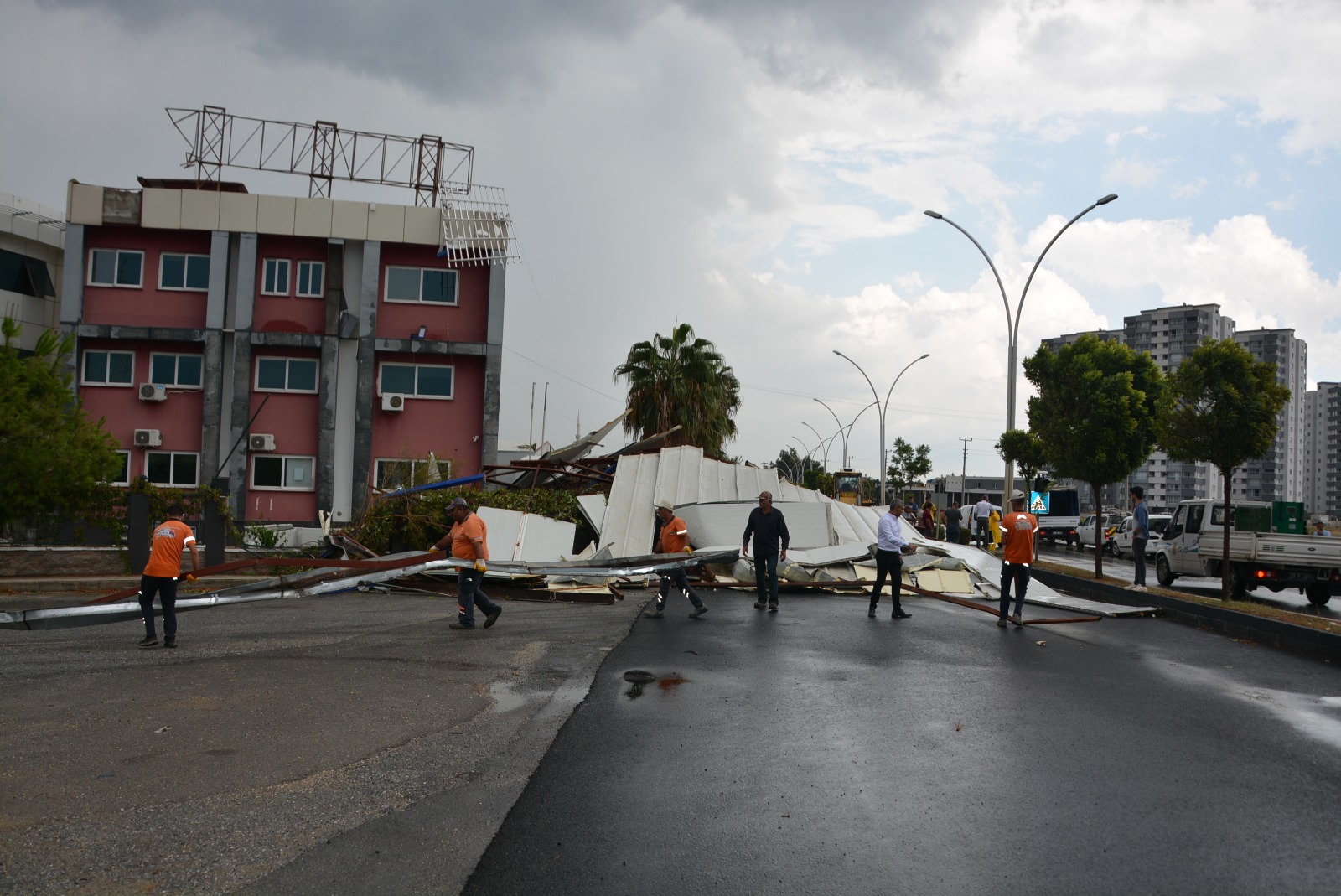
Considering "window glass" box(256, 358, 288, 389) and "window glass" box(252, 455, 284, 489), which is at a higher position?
"window glass" box(256, 358, 288, 389)

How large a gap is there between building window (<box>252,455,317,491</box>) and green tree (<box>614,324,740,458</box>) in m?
11.5

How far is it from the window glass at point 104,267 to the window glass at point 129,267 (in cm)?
12

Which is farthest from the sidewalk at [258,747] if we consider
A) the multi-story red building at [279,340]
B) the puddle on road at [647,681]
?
the multi-story red building at [279,340]

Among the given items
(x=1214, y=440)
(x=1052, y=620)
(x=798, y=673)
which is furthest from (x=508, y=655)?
(x=1214, y=440)

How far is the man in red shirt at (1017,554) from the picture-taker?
1366cm

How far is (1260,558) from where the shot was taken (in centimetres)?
1831

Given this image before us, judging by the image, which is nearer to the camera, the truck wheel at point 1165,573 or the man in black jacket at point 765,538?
the man in black jacket at point 765,538

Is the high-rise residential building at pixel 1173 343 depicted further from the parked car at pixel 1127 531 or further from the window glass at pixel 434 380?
the window glass at pixel 434 380

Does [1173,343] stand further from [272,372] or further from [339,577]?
[339,577]

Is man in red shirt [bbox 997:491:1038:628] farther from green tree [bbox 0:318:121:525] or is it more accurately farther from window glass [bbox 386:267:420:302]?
window glass [bbox 386:267:420:302]

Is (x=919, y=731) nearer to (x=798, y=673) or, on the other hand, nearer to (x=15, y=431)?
(x=798, y=673)

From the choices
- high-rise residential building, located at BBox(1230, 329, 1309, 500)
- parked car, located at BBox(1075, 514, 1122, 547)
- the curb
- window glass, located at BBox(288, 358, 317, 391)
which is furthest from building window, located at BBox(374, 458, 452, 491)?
high-rise residential building, located at BBox(1230, 329, 1309, 500)

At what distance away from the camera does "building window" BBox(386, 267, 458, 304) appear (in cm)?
3133

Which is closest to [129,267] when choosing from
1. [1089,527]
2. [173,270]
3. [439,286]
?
[173,270]
